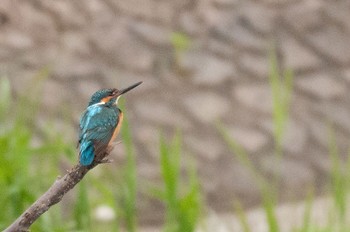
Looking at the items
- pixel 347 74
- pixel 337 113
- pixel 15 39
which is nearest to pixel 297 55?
pixel 347 74

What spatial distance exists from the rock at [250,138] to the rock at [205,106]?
163 mm

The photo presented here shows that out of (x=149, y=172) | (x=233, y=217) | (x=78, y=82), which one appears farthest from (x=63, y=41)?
(x=233, y=217)

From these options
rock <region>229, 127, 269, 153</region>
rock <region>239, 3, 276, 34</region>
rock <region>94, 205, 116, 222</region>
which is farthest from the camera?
rock <region>239, 3, 276, 34</region>

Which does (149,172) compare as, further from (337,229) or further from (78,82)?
(337,229)

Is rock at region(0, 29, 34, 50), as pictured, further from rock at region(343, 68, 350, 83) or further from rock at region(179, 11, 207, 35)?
rock at region(343, 68, 350, 83)

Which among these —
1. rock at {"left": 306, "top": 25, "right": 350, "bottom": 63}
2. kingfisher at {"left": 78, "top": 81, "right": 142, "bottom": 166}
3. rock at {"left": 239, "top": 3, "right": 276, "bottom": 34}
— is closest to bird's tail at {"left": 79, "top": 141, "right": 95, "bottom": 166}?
kingfisher at {"left": 78, "top": 81, "right": 142, "bottom": 166}

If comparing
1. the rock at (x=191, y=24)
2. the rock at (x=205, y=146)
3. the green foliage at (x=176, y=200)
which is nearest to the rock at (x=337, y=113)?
the rock at (x=205, y=146)

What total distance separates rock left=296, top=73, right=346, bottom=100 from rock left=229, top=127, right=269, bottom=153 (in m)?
0.53

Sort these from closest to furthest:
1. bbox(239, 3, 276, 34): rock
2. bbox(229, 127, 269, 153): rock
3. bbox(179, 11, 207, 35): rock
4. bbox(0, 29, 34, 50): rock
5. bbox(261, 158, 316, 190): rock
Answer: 1. bbox(0, 29, 34, 50): rock
2. bbox(261, 158, 316, 190): rock
3. bbox(229, 127, 269, 153): rock
4. bbox(179, 11, 207, 35): rock
5. bbox(239, 3, 276, 34): rock

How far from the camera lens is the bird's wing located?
2.21 ft

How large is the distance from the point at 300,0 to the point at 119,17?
144 cm

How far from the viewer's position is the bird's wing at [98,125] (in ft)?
2.21

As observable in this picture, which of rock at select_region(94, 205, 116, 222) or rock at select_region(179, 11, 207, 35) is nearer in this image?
rock at select_region(94, 205, 116, 222)

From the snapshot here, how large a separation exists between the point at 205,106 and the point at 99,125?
6124 mm
